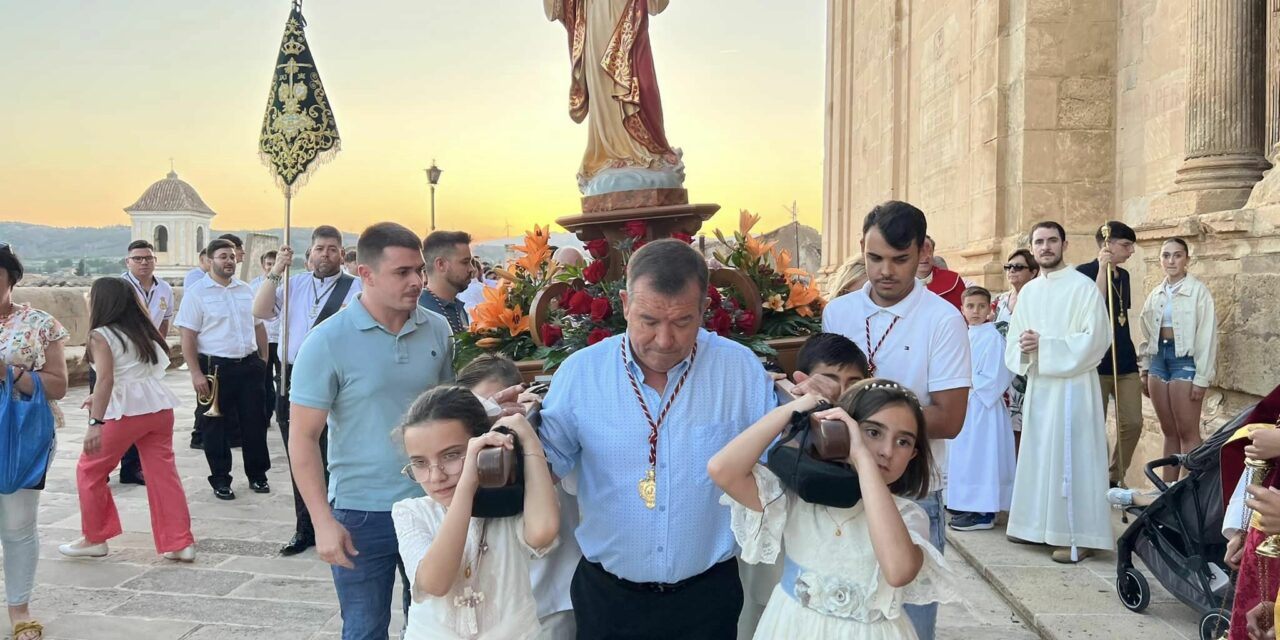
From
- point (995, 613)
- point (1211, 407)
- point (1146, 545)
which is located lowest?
point (995, 613)

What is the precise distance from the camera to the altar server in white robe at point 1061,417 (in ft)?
20.5

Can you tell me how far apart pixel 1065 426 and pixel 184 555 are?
19.4 feet

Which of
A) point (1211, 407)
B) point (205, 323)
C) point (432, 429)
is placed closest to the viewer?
point (432, 429)

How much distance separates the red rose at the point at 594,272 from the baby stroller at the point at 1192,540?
9.41 ft

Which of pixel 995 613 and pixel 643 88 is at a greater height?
pixel 643 88

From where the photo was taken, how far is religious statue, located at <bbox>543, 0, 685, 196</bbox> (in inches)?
191

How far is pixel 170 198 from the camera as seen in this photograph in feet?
208

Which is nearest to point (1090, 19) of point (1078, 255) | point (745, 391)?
point (1078, 255)

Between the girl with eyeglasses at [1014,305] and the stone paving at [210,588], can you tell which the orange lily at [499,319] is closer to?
the stone paving at [210,588]

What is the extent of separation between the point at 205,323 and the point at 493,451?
6900mm

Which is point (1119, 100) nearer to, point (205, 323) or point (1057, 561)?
point (1057, 561)

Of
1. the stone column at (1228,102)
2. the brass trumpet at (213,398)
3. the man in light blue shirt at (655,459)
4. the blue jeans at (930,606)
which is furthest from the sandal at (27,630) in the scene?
the stone column at (1228,102)

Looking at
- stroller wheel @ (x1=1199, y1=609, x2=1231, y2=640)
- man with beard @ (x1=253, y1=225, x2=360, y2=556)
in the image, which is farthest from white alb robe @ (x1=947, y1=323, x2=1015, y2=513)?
man with beard @ (x1=253, y1=225, x2=360, y2=556)

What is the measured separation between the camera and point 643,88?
4.93 metres
